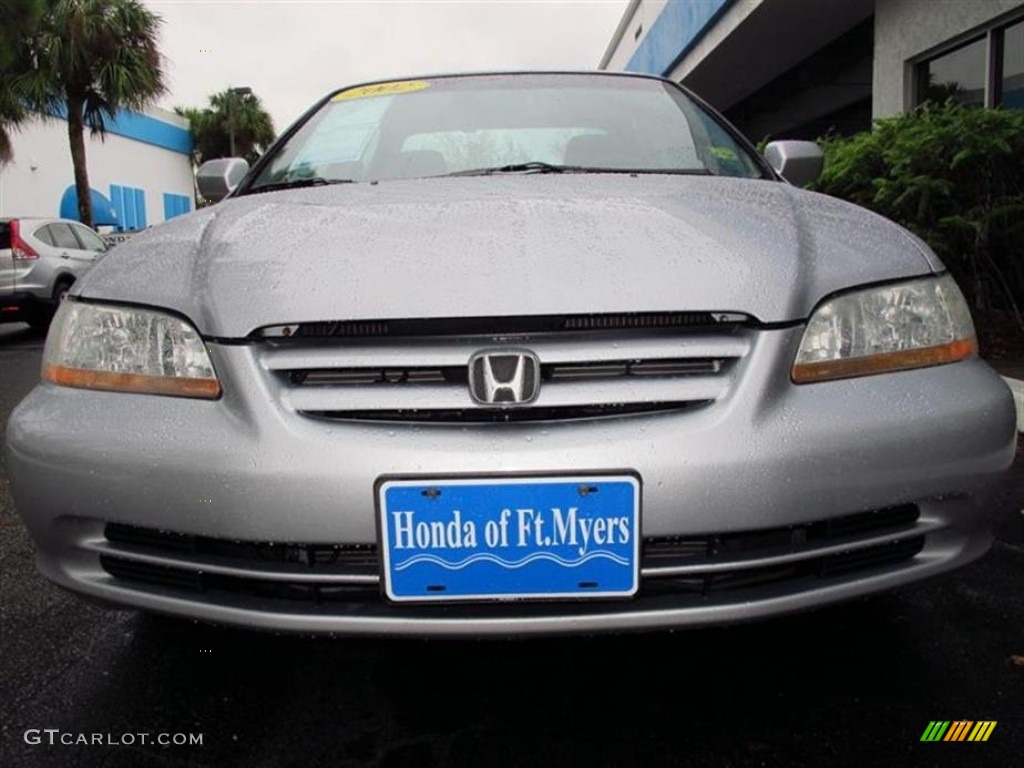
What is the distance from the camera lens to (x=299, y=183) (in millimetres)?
2404

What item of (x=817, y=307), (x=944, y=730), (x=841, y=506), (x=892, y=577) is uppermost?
(x=817, y=307)

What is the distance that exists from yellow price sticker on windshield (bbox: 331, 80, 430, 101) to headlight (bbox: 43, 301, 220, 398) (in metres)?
1.51

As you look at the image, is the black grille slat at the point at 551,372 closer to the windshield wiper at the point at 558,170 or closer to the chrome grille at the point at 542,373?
the chrome grille at the point at 542,373

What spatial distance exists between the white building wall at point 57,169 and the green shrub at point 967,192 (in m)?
16.7

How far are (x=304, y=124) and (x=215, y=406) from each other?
1.63 metres

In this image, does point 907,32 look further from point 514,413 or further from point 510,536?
point 510,536

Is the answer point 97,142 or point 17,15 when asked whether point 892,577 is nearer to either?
point 17,15

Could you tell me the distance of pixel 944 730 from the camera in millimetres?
1603

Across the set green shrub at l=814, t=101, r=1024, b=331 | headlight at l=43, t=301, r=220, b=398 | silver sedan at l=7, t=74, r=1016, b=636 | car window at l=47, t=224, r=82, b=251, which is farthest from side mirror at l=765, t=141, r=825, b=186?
car window at l=47, t=224, r=82, b=251

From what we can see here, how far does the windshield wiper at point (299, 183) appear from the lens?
237cm

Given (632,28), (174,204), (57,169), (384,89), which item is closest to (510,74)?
(384,89)

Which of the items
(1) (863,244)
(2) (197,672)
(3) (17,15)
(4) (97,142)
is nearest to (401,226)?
(1) (863,244)

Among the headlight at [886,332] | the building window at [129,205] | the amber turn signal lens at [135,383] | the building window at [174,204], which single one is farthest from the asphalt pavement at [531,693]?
the building window at [174,204]

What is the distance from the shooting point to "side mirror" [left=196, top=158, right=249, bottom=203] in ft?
9.28
